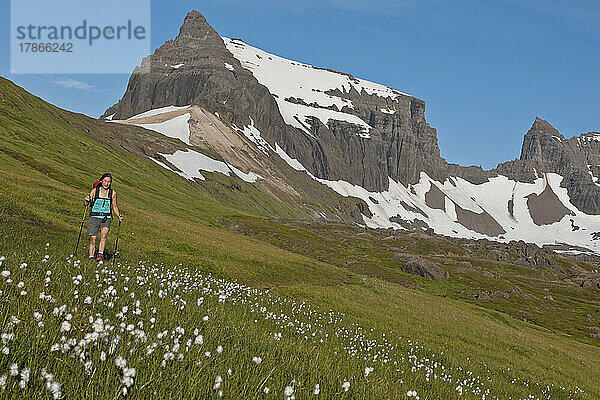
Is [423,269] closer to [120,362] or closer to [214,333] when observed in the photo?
[214,333]

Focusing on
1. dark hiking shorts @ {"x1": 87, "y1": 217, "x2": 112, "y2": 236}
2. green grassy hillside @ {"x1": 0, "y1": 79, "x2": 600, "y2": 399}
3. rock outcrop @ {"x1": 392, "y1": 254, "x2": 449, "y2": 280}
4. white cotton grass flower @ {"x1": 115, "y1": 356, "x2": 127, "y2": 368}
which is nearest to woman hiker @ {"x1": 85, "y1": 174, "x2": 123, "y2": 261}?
dark hiking shorts @ {"x1": 87, "y1": 217, "x2": 112, "y2": 236}

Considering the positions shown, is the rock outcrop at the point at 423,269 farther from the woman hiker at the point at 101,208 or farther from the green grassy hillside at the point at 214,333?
the woman hiker at the point at 101,208

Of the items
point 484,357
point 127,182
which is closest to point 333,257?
point 127,182

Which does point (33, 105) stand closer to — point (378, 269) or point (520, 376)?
point (378, 269)

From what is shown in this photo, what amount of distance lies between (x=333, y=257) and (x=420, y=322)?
221ft

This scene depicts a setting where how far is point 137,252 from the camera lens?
920 inches

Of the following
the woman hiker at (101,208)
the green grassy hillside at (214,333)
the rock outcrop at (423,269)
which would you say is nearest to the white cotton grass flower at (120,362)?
the green grassy hillside at (214,333)

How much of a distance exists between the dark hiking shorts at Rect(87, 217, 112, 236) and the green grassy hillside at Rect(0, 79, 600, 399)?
115 centimetres

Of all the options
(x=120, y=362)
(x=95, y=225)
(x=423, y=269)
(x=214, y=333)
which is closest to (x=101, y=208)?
(x=95, y=225)

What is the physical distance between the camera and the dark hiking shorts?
16812 mm

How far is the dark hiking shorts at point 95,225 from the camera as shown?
55.2ft

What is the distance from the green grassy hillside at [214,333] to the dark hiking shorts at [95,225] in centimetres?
115

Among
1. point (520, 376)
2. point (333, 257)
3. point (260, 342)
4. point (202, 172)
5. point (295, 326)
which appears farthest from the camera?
point (202, 172)

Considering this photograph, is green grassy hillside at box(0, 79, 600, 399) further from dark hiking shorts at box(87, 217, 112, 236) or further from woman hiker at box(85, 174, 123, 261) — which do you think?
woman hiker at box(85, 174, 123, 261)
